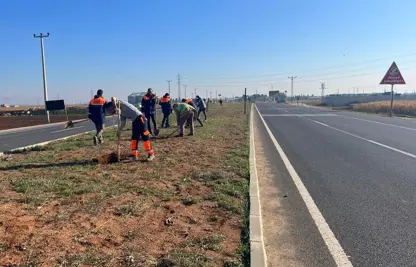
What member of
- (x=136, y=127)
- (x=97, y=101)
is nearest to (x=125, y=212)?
(x=136, y=127)

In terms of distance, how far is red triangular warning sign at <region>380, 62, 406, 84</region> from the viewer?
32294mm

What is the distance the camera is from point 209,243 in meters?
3.85

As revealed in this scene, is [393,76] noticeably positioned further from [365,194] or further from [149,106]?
[365,194]

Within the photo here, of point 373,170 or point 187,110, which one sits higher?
point 187,110

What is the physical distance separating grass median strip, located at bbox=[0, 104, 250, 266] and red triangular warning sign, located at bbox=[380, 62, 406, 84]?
96.5ft

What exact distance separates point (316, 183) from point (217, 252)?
148 inches

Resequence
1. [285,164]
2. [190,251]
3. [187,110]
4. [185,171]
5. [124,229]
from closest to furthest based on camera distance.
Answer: [190,251], [124,229], [185,171], [285,164], [187,110]

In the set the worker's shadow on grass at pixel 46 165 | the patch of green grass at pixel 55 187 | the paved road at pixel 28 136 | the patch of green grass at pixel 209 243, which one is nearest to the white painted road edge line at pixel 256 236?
the patch of green grass at pixel 209 243

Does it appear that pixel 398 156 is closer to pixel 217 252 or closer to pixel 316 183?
pixel 316 183

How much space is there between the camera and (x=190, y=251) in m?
3.63

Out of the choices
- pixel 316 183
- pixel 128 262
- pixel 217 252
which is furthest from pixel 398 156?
pixel 128 262

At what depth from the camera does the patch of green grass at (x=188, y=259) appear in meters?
3.33

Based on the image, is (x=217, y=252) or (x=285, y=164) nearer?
(x=217, y=252)

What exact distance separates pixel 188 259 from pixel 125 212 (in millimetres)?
1605
